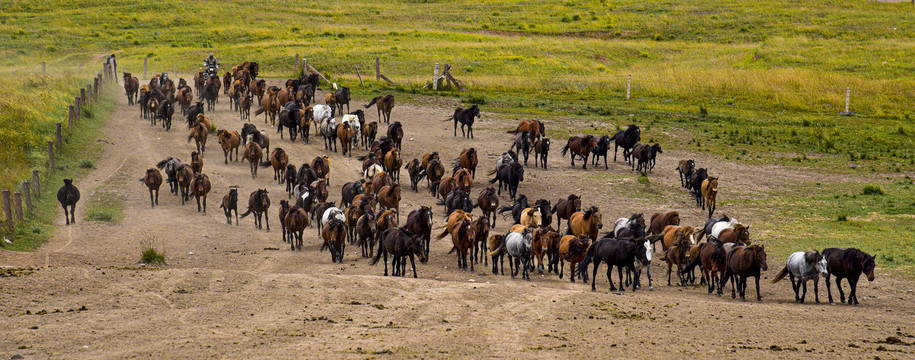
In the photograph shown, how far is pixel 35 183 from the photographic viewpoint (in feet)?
77.3

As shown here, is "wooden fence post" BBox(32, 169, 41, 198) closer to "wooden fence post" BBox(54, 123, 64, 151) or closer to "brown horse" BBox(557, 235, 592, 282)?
"wooden fence post" BBox(54, 123, 64, 151)

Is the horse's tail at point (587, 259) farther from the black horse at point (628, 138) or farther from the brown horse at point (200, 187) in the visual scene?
the black horse at point (628, 138)

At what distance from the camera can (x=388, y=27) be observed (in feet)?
257

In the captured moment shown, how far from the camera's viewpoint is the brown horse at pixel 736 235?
59.8ft

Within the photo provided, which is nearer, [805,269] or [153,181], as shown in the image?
[805,269]

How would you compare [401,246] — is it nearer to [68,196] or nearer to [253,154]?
[68,196]

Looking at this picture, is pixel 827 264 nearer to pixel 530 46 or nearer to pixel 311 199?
pixel 311 199

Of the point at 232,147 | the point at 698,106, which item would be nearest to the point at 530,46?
the point at 698,106

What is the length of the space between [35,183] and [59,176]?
3054 millimetres

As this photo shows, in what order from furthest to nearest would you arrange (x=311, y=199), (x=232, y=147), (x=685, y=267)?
(x=232, y=147) < (x=311, y=199) < (x=685, y=267)

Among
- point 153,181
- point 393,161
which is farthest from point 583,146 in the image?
point 153,181

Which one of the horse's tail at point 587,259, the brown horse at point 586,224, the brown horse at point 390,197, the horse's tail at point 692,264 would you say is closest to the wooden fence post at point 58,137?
the brown horse at point 390,197

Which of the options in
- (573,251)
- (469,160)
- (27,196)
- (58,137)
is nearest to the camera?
(573,251)

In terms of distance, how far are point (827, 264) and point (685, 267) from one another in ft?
8.95
